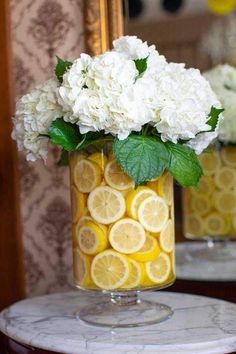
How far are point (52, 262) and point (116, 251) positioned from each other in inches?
19.8

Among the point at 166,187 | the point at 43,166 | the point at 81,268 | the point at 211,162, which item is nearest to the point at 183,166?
the point at 166,187

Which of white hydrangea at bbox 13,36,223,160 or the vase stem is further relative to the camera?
the vase stem

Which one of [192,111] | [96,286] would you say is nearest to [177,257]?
[96,286]

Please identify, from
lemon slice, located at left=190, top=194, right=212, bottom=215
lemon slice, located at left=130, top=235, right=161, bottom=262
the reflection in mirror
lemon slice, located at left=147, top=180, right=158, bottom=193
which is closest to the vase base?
lemon slice, located at left=130, top=235, right=161, bottom=262

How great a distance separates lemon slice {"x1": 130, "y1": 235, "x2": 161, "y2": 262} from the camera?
52.1 inches

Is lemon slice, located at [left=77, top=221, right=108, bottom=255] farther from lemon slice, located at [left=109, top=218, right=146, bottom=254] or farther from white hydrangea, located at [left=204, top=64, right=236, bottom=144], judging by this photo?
white hydrangea, located at [left=204, top=64, right=236, bottom=144]

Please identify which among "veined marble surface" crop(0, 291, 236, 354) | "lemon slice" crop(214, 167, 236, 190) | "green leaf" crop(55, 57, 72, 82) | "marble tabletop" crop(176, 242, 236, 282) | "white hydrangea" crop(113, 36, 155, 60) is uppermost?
"white hydrangea" crop(113, 36, 155, 60)

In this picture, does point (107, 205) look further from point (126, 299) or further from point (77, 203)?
point (126, 299)

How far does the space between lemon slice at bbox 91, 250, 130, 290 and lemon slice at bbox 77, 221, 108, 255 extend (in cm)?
1

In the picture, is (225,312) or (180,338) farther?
(225,312)

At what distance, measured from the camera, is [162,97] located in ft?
4.15

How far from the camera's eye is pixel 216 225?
1.73 metres

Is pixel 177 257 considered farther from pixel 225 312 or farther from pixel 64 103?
pixel 64 103

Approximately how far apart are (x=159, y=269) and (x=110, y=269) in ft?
0.31
